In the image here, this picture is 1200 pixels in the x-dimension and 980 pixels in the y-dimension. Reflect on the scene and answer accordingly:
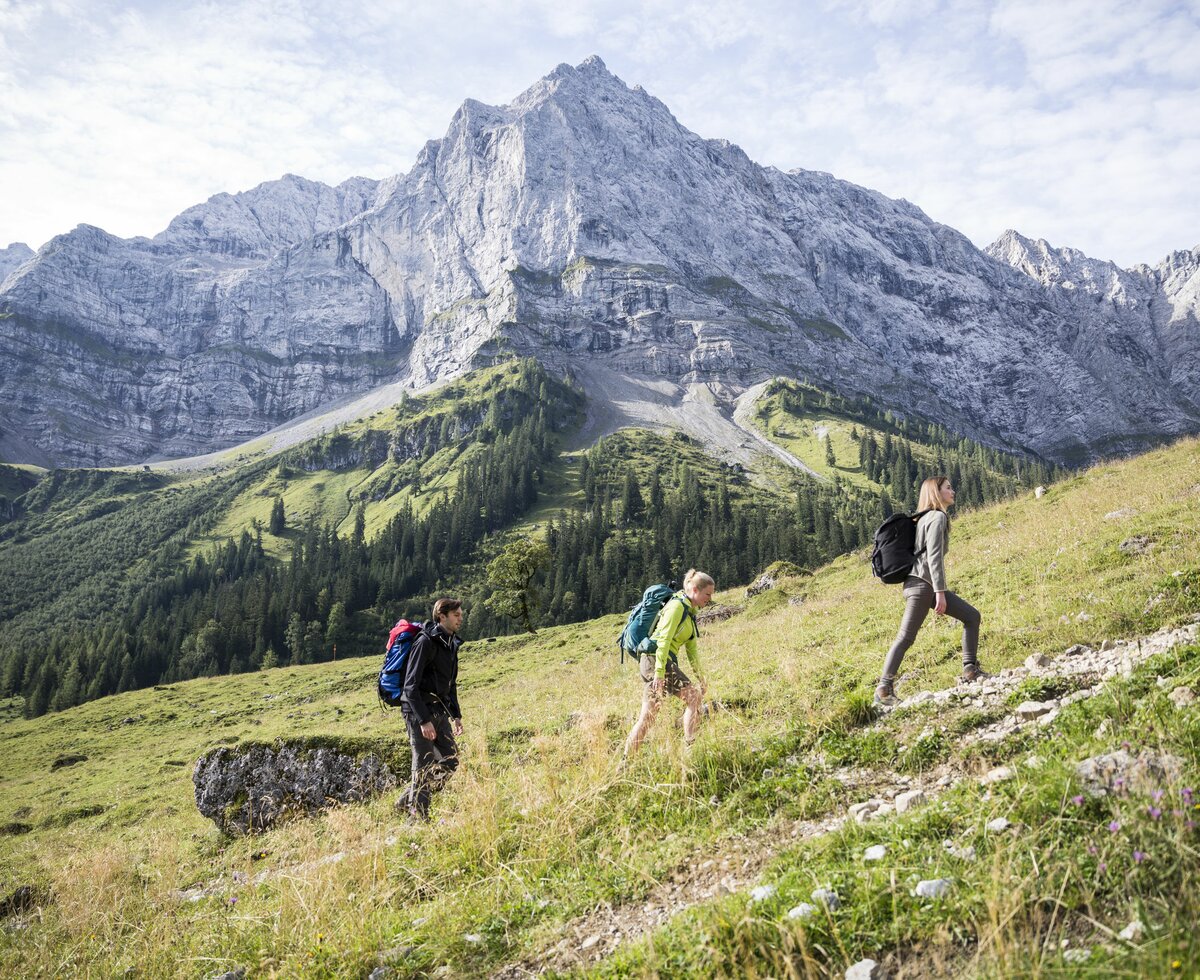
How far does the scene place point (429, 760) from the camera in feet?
33.8

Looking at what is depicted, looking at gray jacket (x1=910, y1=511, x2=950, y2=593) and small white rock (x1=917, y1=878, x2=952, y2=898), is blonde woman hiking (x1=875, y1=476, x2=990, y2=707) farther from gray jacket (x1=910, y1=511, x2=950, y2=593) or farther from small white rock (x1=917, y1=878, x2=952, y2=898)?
small white rock (x1=917, y1=878, x2=952, y2=898)

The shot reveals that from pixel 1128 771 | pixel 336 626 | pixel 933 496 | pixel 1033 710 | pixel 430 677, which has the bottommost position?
pixel 336 626

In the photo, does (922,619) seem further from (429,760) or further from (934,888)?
(429,760)

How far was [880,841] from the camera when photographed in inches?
209

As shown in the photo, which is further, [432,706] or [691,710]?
[432,706]

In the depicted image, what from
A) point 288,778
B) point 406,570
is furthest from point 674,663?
point 406,570

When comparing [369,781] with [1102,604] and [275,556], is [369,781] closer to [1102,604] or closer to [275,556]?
[1102,604]

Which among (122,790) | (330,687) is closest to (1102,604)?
(122,790)

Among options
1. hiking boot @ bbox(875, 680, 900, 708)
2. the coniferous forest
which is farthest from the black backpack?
the coniferous forest

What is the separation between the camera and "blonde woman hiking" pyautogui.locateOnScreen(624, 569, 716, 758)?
892cm

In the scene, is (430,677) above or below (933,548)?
below

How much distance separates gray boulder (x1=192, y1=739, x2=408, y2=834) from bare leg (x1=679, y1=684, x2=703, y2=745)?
8.61m

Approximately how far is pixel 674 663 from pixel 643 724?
3.22 feet

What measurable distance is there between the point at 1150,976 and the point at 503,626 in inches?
4503
